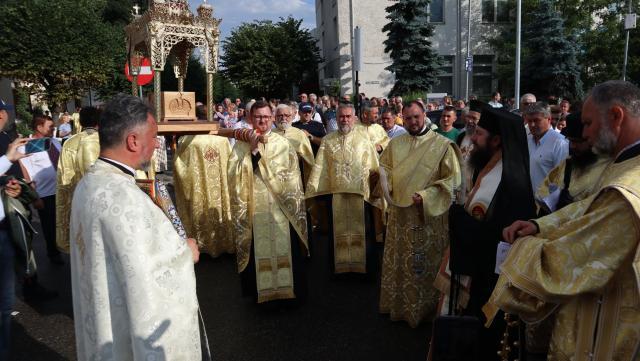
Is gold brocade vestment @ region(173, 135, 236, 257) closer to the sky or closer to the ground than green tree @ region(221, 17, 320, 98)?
closer to the ground

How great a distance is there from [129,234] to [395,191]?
2.86 m

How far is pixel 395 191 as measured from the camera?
4410 millimetres

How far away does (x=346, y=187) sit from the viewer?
5.50 meters

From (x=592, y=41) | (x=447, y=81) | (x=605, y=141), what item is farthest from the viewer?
(x=447, y=81)

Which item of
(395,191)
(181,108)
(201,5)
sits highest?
(201,5)

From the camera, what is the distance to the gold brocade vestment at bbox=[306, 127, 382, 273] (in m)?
5.51

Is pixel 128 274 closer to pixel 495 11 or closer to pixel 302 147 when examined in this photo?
pixel 302 147

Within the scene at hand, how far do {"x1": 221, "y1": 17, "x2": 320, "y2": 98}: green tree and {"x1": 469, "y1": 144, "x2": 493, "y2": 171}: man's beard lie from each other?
29041mm

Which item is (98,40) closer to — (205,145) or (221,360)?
(205,145)

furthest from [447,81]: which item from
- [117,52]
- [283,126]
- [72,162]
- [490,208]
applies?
[490,208]

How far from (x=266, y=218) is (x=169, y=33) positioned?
6.19 ft

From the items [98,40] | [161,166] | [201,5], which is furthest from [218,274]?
[98,40]

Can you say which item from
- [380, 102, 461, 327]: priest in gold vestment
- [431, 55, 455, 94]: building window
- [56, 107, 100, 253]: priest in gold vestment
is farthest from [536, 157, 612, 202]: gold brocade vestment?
[431, 55, 455, 94]: building window

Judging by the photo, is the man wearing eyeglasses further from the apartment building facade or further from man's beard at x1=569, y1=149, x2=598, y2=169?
the apartment building facade
